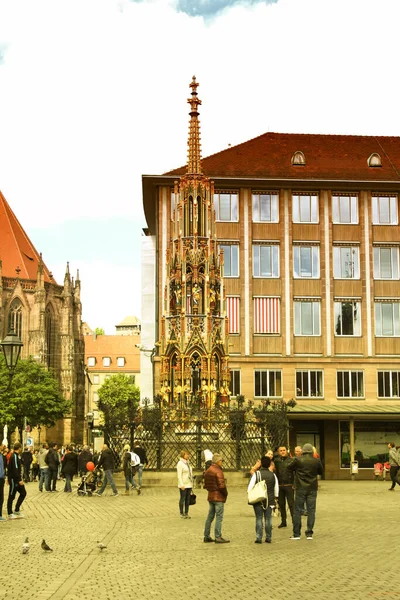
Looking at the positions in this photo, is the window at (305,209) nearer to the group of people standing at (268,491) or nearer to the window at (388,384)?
the window at (388,384)

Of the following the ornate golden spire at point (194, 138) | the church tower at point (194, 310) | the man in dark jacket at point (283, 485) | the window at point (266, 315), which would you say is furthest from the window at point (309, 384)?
the man in dark jacket at point (283, 485)

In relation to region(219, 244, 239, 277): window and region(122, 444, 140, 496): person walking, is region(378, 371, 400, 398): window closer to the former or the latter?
region(219, 244, 239, 277): window

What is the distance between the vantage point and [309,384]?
48281 millimetres

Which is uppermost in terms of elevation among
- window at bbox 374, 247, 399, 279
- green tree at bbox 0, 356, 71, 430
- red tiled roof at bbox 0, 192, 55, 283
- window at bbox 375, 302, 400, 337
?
red tiled roof at bbox 0, 192, 55, 283

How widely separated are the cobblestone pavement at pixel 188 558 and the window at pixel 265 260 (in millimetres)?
28355

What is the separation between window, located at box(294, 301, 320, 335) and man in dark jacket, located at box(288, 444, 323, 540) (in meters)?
33.5

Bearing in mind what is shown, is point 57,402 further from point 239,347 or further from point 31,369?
point 239,347

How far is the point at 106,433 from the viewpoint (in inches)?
1103

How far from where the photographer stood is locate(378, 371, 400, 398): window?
48.5 m

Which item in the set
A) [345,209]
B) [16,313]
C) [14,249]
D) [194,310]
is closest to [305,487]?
[194,310]

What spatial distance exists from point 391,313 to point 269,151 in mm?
11481

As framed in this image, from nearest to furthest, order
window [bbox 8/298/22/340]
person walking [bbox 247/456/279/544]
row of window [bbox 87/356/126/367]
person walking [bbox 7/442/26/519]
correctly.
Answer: person walking [bbox 247/456/279/544], person walking [bbox 7/442/26/519], window [bbox 8/298/22/340], row of window [bbox 87/356/126/367]

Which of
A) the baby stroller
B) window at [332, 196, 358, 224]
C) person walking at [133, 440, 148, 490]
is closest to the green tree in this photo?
window at [332, 196, 358, 224]

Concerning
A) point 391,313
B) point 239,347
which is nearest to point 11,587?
point 239,347
